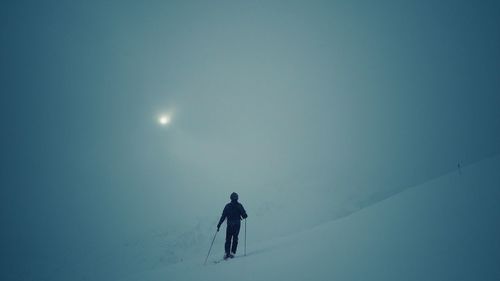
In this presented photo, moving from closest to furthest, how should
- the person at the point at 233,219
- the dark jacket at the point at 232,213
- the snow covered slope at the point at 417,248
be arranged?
the snow covered slope at the point at 417,248, the person at the point at 233,219, the dark jacket at the point at 232,213

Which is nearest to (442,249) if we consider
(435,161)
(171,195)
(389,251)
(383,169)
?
(389,251)

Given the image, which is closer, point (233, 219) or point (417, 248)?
point (417, 248)

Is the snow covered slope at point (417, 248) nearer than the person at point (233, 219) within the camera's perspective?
Yes

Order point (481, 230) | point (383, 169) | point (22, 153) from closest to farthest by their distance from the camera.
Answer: point (481, 230), point (383, 169), point (22, 153)

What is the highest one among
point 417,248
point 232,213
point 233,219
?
point 232,213

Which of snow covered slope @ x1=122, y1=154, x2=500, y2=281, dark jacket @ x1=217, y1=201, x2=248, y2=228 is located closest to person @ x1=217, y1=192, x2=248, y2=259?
dark jacket @ x1=217, y1=201, x2=248, y2=228

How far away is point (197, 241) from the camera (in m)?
21.6

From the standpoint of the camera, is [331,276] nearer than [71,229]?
Yes

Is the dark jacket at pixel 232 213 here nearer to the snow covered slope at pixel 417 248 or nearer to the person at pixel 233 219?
the person at pixel 233 219

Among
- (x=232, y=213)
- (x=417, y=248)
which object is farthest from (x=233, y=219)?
(x=417, y=248)

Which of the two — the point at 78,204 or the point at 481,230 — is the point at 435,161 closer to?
the point at 481,230

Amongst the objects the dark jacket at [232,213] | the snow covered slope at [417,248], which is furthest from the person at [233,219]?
the snow covered slope at [417,248]

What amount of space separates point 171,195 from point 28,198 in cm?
5193

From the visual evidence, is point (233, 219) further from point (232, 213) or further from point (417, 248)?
point (417, 248)
